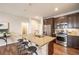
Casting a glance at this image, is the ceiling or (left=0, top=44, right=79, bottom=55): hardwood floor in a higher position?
the ceiling

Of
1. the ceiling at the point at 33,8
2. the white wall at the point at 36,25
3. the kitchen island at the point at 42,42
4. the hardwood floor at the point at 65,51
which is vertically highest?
the ceiling at the point at 33,8

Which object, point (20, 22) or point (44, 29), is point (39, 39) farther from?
point (20, 22)

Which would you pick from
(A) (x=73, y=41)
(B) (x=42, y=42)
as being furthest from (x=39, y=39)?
(A) (x=73, y=41)

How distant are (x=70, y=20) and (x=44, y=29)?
646 millimetres

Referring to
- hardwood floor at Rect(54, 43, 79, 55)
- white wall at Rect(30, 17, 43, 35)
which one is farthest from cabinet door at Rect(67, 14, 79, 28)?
white wall at Rect(30, 17, 43, 35)

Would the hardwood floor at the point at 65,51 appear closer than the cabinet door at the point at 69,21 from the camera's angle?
Yes

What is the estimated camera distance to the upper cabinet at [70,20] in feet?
6.20

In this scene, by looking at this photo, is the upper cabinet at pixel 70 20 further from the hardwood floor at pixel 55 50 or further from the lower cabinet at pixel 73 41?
the hardwood floor at pixel 55 50

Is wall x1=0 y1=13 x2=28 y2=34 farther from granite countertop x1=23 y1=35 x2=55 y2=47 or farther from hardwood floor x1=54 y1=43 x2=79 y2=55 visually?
hardwood floor x1=54 y1=43 x2=79 y2=55

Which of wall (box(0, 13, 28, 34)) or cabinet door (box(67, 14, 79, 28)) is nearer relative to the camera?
wall (box(0, 13, 28, 34))

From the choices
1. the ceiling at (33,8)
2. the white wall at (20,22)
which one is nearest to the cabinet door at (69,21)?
the ceiling at (33,8)

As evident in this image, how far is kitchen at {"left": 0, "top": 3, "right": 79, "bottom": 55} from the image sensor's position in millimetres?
1785
